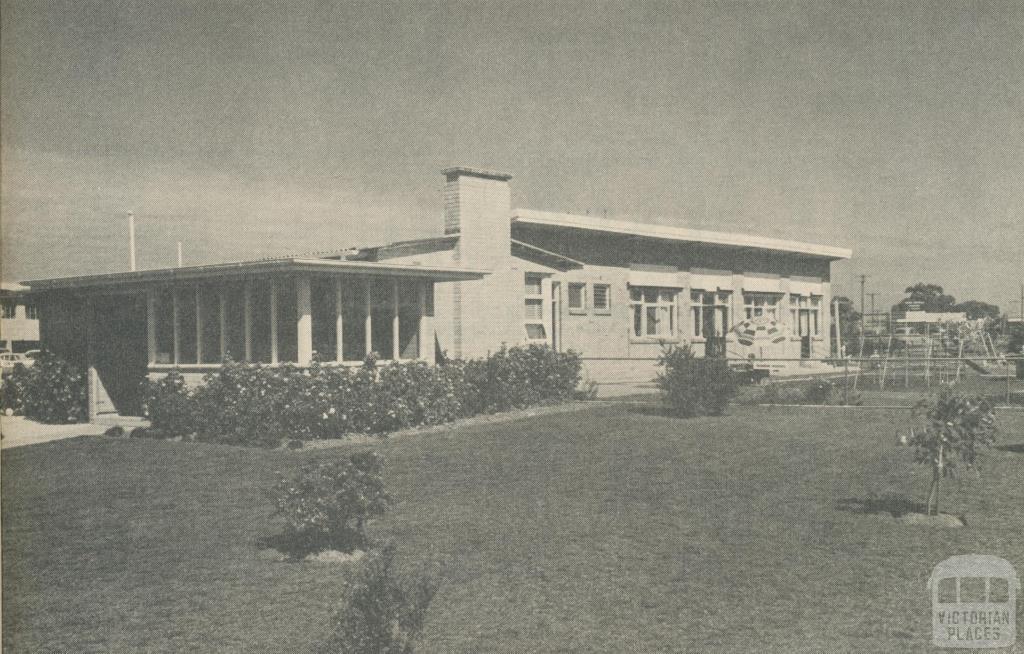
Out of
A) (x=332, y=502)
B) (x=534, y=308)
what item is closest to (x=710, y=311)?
(x=534, y=308)

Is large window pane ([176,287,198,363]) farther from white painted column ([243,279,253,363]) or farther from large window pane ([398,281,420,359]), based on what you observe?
large window pane ([398,281,420,359])

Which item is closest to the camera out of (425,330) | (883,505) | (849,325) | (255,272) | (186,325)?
(883,505)

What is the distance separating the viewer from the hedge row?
42.3ft

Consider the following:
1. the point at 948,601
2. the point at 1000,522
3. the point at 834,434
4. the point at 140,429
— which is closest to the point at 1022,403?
the point at 834,434

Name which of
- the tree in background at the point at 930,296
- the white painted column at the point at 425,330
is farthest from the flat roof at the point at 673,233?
the tree in background at the point at 930,296

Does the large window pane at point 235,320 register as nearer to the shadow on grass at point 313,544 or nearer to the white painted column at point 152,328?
the white painted column at point 152,328

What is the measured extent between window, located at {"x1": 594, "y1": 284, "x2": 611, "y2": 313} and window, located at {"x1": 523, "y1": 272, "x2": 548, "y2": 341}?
422 cm

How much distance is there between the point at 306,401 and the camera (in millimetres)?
12914

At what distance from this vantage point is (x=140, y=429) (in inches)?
561

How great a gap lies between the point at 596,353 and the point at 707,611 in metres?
19.4

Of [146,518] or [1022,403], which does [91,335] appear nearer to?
[146,518]

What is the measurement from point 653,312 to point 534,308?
764cm

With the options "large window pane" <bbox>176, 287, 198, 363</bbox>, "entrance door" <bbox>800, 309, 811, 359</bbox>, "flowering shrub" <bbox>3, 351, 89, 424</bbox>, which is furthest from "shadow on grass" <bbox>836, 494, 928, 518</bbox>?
"entrance door" <bbox>800, 309, 811, 359</bbox>

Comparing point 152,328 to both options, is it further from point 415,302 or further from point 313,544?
point 313,544
